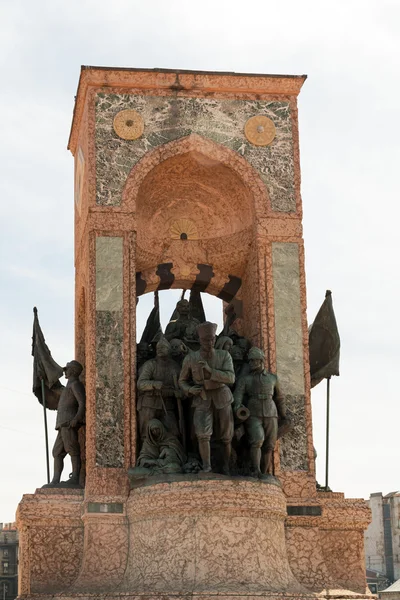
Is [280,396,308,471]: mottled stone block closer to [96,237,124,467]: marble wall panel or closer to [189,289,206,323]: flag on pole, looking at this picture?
[96,237,124,467]: marble wall panel

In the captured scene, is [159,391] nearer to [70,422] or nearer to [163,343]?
[163,343]

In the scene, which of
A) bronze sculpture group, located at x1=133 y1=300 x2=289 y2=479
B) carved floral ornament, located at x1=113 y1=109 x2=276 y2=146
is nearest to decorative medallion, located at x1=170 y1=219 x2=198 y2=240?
carved floral ornament, located at x1=113 y1=109 x2=276 y2=146

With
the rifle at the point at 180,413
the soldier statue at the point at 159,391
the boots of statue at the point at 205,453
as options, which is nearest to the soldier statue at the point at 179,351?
the soldier statue at the point at 159,391

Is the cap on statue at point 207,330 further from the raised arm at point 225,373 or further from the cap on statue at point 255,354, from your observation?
the cap on statue at point 255,354

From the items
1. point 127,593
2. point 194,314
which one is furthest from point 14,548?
point 127,593

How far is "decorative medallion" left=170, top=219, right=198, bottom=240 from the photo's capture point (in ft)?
79.5

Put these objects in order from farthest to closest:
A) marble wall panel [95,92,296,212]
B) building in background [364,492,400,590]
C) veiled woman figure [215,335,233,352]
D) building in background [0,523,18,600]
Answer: building in background [364,492,400,590], building in background [0,523,18,600], marble wall panel [95,92,296,212], veiled woman figure [215,335,233,352]

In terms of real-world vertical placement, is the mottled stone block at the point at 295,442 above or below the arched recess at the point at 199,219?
below

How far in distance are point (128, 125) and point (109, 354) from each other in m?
4.12

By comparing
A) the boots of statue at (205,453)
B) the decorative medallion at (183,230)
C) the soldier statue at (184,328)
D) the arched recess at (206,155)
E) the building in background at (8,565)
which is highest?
the arched recess at (206,155)

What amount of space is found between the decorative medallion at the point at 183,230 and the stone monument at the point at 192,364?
0.09 ft

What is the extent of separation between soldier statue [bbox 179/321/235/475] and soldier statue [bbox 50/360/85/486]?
237cm

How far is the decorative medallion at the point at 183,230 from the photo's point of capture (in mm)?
24219

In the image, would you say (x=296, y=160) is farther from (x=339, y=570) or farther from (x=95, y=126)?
(x=339, y=570)
